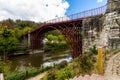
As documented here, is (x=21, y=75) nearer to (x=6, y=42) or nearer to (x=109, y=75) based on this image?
(x=109, y=75)

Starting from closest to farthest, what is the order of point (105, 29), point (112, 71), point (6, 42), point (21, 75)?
1. point (112, 71)
2. point (21, 75)
3. point (105, 29)
4. point (6, 42)

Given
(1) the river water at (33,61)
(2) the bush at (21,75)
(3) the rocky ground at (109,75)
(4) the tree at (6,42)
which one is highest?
(4) the tree at (6,42)

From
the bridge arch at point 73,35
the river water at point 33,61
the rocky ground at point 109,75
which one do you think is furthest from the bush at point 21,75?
the river water at point 33,61

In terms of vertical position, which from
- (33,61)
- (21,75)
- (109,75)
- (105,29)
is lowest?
(33,61)

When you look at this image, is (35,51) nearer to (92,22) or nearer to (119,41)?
(92,22)

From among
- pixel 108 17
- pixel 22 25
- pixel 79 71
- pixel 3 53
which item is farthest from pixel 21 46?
pixel 79 71

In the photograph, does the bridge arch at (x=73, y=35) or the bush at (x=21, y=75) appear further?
the bridge arch at (x=73, y=35)

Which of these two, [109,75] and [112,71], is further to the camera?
[112,71]

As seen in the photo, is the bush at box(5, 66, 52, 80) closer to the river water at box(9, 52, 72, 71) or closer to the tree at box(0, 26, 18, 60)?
the river water at box(9, 52, 72, 71)

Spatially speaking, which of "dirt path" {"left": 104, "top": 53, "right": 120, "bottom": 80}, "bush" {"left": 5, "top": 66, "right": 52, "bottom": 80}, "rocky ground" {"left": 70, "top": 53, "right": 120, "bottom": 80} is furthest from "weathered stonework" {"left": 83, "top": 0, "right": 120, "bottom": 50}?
"rocky ground" {"left": 70, "top": 53, "right": 120, "bottom": 80}

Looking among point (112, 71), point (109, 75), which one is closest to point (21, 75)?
point (112, 71)

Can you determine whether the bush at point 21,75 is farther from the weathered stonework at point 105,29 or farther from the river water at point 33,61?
the river water at point 33,61

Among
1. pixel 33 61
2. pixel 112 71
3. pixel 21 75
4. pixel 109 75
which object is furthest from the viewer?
pixel 33 61

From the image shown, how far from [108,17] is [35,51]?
3039 centimetres
